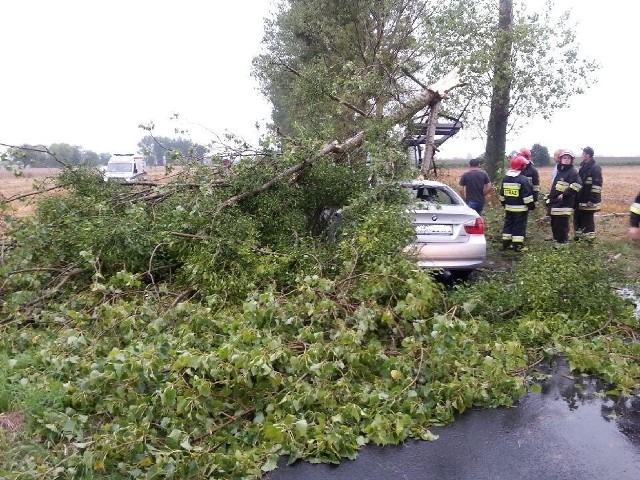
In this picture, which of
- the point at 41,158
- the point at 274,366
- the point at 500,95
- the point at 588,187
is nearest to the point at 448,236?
the point at 274,366

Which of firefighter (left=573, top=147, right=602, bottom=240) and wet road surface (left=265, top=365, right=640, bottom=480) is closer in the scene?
wet road surface (left=265, top=365, right=640, bottom=480)

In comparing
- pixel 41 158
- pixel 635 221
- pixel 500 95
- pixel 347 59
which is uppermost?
pixel 347 59

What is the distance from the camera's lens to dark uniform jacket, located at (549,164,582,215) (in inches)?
344

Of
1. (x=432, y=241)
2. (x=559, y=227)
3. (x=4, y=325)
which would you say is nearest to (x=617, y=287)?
(x=432, y=241)

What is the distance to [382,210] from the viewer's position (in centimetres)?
621

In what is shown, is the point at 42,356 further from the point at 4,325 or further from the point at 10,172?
the point at 10,172

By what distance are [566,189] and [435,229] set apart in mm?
3187

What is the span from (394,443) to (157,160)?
5.56 metres

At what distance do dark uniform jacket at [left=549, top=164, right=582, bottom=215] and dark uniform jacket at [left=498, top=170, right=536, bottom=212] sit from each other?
0.44 m

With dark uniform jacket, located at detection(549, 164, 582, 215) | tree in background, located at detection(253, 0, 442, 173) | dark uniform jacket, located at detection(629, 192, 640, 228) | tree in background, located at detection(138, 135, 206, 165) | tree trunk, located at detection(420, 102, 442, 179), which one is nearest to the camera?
dark uniform jacket, located at detection(629, 192, 640, 228)

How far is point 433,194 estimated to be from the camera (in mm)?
7574

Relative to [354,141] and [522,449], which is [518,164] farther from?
[522,449]

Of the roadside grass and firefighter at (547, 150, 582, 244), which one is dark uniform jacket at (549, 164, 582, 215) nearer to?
firefighter at (547, 150, 582, 244)

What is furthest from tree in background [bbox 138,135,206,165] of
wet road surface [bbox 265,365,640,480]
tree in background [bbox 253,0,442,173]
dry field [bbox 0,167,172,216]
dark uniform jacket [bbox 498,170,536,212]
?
wet road surface [bbox 265,365,640,480]
